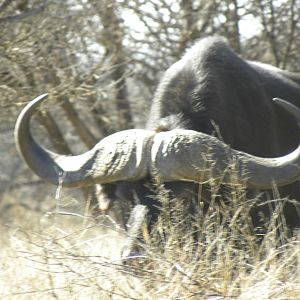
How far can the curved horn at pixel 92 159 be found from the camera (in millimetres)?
6602

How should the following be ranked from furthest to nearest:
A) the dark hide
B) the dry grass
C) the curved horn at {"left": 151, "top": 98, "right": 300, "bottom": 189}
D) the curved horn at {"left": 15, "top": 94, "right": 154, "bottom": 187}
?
1. the dark hide
2. the curved horn at {"left": 15, "top": 94, "right": 154, "bottom": 187}
3. the curved horn at {"left": 151, "top": 98, "right": 300, "bottom": 189}
4. the dry grass

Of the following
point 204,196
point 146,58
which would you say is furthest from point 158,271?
point 146,58

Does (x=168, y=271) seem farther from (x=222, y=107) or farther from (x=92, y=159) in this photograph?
(x=222, y=107)

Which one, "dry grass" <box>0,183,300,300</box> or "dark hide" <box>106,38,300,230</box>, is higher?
"dark hide" <box>106,38,300,230</box>

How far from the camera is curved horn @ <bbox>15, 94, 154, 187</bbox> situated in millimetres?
6602

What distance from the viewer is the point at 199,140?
654 cm

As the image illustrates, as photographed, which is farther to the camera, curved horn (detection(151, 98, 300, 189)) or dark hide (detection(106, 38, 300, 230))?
dark hide (detection(106, 38, 300, 230))

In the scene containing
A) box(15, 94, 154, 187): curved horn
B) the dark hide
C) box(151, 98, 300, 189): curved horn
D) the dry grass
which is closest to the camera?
the dry grass

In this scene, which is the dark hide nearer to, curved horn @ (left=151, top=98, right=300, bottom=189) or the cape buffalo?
the cape buffalo

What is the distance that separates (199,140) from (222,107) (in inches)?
30.4

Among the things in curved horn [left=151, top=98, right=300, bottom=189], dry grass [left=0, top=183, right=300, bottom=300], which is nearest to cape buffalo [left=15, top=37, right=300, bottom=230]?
curved horn [left=151, top=98, right=300, bottom=189]

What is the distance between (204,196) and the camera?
6.63 metres

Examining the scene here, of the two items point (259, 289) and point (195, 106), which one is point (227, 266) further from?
point (195, 106)

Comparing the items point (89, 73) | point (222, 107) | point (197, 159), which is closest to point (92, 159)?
point (197, 159)
